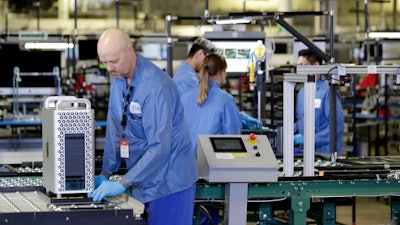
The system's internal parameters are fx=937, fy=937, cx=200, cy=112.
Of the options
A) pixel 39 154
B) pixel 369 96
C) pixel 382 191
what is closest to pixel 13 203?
pixel 382 191

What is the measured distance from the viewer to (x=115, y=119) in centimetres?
471

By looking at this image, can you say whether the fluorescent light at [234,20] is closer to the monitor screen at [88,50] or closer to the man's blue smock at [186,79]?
the man's blue smock at [186,79]

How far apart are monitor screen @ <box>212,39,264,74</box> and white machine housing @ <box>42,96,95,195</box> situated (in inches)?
207

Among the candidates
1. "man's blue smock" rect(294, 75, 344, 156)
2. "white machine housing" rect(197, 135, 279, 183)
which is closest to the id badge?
"white machine housing" rect(197, 135, 279, 183)

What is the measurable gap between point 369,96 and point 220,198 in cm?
833

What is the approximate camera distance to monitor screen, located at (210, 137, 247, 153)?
18.1 feet

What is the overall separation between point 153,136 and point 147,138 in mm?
96

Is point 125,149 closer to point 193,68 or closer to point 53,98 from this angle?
point 53,98

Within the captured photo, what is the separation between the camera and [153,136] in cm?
432

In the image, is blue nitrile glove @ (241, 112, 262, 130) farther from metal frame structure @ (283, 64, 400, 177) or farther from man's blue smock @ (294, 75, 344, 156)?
metal frame structure @ (283, 64, 400, 177)

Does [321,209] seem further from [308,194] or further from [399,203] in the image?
[308,194]

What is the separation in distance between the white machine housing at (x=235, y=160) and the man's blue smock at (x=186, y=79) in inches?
63.0

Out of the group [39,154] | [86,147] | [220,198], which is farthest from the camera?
[39,154]

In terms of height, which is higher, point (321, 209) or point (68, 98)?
point (68, 98)
